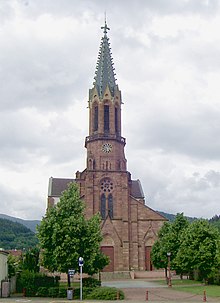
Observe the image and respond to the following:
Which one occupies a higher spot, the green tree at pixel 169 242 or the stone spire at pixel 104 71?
the stone spire at pixel 104 71

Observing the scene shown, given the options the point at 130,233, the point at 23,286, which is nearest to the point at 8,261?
the point at 23,286

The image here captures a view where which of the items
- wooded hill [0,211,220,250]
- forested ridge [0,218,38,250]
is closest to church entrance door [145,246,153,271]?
wooded hill [0,211,220,250]

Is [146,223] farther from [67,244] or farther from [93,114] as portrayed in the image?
[67,244]

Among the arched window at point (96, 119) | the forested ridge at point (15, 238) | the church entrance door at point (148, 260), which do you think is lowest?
the church entrance door at point (148, 260)

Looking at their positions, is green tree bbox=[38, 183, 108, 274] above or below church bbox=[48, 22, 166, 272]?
below

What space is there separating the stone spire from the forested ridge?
84886mm

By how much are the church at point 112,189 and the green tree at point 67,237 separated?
32.1 metres

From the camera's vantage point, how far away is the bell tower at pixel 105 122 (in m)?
77.2

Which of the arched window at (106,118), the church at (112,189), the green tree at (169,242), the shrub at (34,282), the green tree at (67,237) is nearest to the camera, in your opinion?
the green tree at (67,237)

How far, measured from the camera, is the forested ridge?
160688mm

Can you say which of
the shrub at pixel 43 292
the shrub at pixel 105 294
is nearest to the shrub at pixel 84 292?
the shrub at pixel 105 294

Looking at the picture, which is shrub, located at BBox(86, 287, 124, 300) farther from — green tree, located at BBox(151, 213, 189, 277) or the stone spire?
the stone spire

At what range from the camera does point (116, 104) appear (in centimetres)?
8025

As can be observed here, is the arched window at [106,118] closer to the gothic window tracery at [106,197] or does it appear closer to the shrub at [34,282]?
the gothic window tracery at [106,197]
